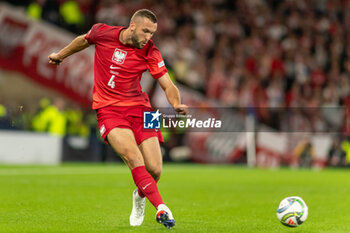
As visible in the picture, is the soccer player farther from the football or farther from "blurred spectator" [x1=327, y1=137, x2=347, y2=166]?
"blurred spectator" [x1=327, y1=137, x2=347, y2=166]

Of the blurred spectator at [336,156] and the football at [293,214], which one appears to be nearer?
the football at [293,214]

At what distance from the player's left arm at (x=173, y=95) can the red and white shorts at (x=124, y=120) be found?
1.22ft

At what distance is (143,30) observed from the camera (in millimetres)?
6461

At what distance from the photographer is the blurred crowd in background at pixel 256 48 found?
20.9 meters

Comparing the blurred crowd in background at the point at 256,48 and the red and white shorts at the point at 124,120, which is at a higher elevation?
the blurred crowd in background at the point at 256,48

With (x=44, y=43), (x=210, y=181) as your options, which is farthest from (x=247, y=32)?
(x=210, y=181)

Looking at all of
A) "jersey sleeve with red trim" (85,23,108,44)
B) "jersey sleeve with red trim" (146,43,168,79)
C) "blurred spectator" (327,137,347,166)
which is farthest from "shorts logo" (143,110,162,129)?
"blurred spectator" (327,137,347,166)

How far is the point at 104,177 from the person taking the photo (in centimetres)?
1455

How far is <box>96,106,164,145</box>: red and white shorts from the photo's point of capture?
6.65 metres

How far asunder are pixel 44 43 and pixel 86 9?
2.18 metres

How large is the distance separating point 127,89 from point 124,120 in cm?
34

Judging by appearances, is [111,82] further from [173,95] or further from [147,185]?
[147,185]

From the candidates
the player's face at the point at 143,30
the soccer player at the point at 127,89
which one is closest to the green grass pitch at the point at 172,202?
the soccer player at the point at 127,89

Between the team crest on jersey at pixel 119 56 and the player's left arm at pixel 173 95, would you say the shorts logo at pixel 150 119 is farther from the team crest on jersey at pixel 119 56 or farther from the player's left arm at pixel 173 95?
the team crest on jersey at pixel 119 56
